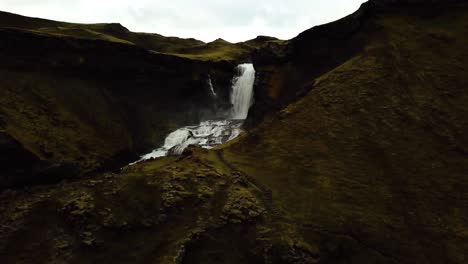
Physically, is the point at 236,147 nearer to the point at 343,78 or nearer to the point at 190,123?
the point at 343,78

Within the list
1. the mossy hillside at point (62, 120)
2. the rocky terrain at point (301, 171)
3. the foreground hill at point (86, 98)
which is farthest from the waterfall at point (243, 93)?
the mossy hillside at point (62, 120)

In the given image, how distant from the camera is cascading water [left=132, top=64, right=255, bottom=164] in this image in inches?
1349

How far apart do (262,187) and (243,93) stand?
2364cm

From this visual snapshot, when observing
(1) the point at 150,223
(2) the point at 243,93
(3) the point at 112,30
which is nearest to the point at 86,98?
(2) the point at 243,93

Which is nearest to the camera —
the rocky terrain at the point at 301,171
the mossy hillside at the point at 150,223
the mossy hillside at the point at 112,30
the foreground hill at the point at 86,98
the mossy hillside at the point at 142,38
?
the mossy hillside at the point at 150,223

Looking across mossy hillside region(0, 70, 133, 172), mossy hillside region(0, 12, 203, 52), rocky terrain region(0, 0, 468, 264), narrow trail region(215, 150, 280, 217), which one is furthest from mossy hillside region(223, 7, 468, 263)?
mossy hillside region(0, 12, 203, 52)

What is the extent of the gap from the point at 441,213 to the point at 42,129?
2321 cm

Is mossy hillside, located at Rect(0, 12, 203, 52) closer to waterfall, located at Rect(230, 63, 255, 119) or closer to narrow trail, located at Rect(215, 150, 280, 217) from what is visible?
waterfall, located at Rect(230, 63, 255, 119)

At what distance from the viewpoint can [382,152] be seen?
67.1 ft

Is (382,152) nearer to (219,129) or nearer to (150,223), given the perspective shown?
(150,223)

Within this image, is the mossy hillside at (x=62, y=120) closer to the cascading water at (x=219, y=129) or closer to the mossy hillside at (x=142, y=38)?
the cascading water at (x=219, y=129)

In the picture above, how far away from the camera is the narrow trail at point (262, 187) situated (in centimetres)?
1813

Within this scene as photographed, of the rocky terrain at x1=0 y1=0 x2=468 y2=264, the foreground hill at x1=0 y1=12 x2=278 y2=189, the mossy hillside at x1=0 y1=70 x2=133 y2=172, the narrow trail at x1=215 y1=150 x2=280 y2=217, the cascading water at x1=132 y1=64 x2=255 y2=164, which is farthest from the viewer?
the cascading water at x1=132 y1=64 x2=255 y2=164

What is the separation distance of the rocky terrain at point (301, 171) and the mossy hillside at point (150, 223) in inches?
2.2
